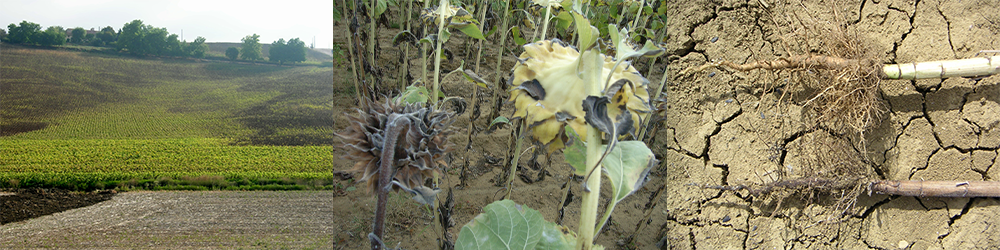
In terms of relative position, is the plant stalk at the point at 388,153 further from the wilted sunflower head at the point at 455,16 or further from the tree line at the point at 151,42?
the tree line at the point at 151,42

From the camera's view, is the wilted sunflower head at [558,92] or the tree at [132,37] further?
the tree at [132,37]

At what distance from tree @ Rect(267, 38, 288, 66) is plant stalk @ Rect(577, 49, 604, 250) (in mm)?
3560

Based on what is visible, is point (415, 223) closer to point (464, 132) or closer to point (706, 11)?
point (464, 132)

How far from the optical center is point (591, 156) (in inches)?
8.9

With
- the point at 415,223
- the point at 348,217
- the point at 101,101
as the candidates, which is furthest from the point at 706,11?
the point at 101,101

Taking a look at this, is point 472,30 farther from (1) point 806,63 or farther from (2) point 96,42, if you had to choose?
(2) point 96,42

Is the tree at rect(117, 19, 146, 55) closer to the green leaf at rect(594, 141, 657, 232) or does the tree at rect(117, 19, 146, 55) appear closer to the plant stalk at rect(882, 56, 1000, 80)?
the green leaf at rect(594, 141, 657, 232)

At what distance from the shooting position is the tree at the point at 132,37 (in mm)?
3164

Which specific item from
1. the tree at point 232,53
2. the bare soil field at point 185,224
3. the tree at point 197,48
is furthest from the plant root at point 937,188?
the tree at point 197,48

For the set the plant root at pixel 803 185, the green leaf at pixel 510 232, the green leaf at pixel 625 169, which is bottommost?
the plant root at pixel 803 185

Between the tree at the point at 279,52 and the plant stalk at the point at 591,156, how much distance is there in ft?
11.7

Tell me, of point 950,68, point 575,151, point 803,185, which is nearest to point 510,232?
point 575,151

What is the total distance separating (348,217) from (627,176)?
3.90 feet

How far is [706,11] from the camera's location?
1.13 m
